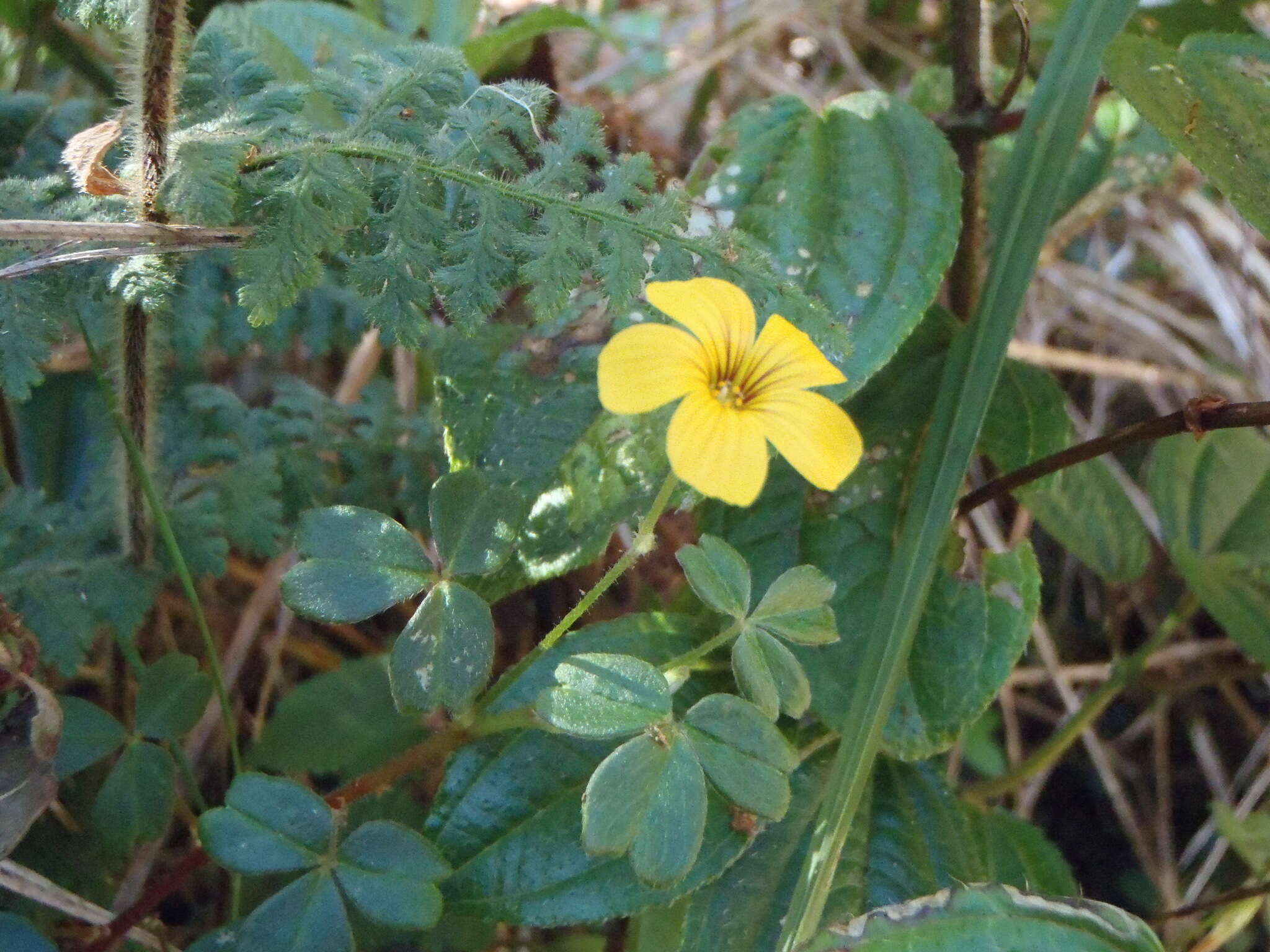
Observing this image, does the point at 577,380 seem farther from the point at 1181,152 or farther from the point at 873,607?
the point at 1181,152

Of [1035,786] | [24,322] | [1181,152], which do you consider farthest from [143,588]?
[1035,786]

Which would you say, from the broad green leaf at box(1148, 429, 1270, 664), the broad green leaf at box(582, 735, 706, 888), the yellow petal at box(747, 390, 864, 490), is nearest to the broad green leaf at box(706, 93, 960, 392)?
the yellow petal at box(747, 390, 864, 490)

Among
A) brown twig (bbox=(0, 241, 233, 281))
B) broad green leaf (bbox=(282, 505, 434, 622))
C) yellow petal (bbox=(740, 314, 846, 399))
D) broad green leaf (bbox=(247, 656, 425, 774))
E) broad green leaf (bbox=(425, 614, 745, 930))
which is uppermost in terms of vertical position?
brown twig (bbox=(0, 241, 233, 281))

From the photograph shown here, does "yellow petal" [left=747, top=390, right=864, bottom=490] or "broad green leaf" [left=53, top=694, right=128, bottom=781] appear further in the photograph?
"broad green leaf" [left=53, top=694, right=128, bottom=781]

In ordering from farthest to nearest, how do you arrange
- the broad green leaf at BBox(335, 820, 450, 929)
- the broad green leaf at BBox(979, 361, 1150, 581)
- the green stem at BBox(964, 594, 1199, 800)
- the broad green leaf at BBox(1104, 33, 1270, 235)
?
the green stem at BBox(964, 594, 1199, 800), the broad green leaf at BBox(979, 361, 1150, 581), the broad green leaf at BBox(1104, 33, 1270, 235), the broad green leaf at BBox(335, 820, 450, 929)

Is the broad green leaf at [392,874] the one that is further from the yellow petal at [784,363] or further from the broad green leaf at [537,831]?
the yellow petal at [784,363]

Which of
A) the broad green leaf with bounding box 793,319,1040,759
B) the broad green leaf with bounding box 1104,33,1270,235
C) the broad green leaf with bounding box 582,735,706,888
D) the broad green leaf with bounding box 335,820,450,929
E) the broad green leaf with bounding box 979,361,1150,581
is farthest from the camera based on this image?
the broad green leaf with bounding box 979,361,1150,581

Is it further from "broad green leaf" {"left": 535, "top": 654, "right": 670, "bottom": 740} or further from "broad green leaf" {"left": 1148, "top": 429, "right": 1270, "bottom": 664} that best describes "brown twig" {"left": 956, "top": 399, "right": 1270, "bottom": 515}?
"broad green leaf" {"left": 535, "top": 654, "right": 670, "bottom": 740}

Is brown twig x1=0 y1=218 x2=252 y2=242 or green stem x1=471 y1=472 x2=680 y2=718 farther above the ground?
brown twig x1=0 y1=218 x2=252 y2=242
